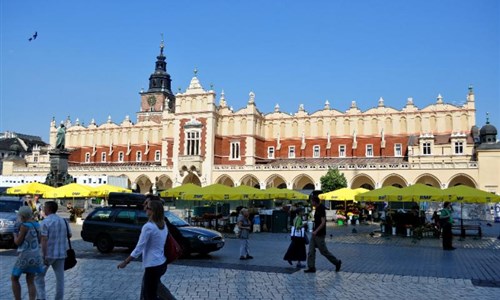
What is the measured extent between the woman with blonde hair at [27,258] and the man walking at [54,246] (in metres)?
0.08

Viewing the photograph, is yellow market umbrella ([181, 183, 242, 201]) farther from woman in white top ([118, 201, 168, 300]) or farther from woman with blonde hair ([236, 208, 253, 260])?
woman in white top ([118, 201, 168, 300])

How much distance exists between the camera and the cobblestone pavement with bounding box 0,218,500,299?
830 cm

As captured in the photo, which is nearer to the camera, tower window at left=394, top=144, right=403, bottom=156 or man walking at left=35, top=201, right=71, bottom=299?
man walking at left=35, top=201, right=71, bottom=299

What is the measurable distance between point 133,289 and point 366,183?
4349 cm

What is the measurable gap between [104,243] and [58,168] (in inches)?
850

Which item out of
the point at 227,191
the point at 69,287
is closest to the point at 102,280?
the point at 69,287

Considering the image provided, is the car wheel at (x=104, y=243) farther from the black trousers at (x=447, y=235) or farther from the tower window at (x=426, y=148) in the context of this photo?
the tower window at (x=426, y=148)

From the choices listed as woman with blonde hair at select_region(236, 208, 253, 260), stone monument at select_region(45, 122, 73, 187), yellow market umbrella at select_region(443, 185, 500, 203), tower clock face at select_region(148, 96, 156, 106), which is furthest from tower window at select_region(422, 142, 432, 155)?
tower clock face at select_region(148, 96, 156, 106)

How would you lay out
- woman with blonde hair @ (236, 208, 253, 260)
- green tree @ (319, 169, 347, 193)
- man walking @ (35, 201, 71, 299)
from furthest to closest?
green tree @ (319, 169, 347, 193) < woman with blonde hair @ (236, 208, 253, 260) < man walking @ (35, 201, 71, 299)

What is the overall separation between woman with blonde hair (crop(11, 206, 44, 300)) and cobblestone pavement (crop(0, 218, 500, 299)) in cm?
149

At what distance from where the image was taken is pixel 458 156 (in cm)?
4634

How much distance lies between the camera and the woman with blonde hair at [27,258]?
6441 millimetres

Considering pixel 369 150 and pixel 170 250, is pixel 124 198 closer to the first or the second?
pixel 170 250

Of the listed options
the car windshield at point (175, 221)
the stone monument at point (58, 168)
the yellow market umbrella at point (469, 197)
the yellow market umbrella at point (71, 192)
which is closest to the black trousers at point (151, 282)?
the car windshield at point (175, 221)
